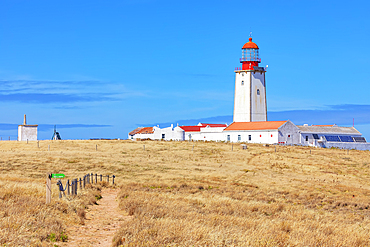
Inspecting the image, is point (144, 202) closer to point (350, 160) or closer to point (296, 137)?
point (350, 160)

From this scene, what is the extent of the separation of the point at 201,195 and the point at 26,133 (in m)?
45.0

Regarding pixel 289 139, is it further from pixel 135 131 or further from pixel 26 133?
pixel 135 131

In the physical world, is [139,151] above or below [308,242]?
above

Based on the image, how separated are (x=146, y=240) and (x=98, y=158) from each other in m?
34.4

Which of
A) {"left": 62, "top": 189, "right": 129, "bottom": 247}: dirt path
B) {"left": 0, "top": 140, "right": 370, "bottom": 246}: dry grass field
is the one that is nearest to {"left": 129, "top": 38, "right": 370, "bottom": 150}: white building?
{"left": 0, "top": 140, "right": 370, "bottom": 246}: dry grass field

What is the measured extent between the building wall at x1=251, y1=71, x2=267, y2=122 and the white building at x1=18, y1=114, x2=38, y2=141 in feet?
122

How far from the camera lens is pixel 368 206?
869 inches

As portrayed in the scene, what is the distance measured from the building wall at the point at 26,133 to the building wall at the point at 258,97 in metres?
37.2

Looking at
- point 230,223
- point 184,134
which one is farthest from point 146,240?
point 184,134

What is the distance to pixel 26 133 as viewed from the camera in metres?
59.0

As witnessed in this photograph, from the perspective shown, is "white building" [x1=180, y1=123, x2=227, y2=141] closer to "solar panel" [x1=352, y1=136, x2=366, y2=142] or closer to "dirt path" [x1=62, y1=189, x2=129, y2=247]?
"solar panel" [x1=352, y1=136, x2=366, y2=142]

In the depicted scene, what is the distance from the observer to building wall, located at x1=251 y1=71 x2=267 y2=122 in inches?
2803

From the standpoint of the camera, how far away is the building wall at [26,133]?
5879cm

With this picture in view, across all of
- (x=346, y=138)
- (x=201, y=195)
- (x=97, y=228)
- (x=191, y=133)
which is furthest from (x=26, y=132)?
(x=346, y=138)
